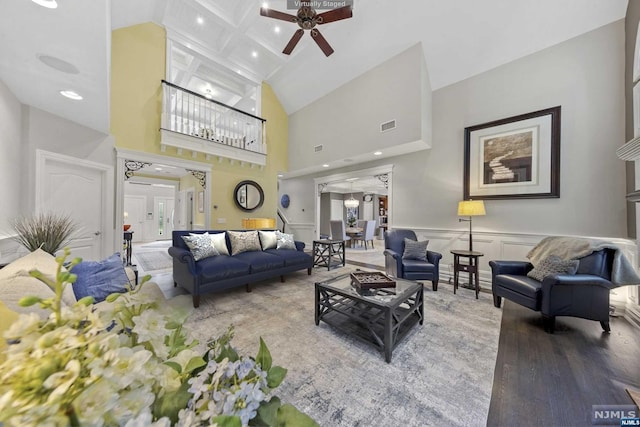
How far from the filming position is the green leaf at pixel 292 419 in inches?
16.1

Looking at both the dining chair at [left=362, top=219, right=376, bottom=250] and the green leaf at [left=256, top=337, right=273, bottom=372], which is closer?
the green leaf at [left=256, top=337, right=273, bottom=372]

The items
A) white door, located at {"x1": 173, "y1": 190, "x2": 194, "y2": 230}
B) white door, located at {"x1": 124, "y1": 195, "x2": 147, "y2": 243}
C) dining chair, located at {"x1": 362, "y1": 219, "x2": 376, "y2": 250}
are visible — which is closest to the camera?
white door, located at {"x1": 173, "y1": 190, "x2": 194, "y2": 230}

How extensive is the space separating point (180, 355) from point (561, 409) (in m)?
2.21

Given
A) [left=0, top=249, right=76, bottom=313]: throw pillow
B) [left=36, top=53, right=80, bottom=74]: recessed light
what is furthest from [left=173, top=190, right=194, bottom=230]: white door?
[left=0, top=249, right=76, bottom=313]: throw pillow

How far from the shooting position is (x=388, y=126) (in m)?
4.29

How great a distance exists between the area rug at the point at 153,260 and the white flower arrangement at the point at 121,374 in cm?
513

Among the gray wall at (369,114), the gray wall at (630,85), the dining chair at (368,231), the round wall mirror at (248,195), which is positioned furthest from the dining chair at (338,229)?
the gray wall at (630,85)

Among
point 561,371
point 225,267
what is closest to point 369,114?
point 225,267

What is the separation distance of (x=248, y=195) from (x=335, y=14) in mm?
4029

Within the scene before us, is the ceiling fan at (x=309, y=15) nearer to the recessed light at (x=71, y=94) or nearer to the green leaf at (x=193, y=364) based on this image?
the recessed light at (x=71, y=94)

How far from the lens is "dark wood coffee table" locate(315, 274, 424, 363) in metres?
1.90

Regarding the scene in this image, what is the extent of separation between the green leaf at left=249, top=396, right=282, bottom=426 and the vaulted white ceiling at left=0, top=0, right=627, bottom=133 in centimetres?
232

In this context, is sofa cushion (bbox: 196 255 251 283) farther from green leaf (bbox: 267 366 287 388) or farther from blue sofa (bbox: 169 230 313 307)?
green leaf (bbox: 267 366 287 388)

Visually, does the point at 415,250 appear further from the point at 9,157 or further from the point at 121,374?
the point at 9,157
